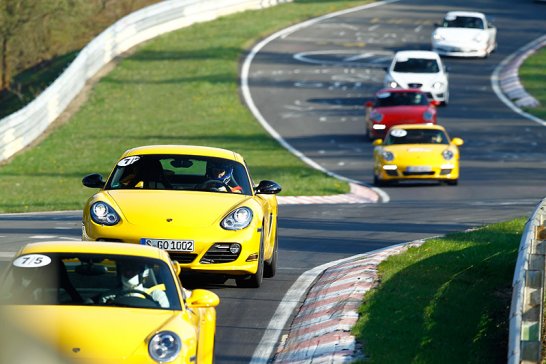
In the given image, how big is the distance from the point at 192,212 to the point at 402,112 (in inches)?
946

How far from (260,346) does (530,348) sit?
9.83 ft

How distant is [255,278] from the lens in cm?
1366

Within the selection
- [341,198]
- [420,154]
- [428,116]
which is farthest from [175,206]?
[428,116]

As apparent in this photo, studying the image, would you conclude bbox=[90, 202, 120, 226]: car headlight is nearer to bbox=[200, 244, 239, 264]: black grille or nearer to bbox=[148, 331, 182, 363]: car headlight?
bbox=[200, 244, 239, 264]: black grille

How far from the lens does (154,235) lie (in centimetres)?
1286

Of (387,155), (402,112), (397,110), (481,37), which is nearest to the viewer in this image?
(387,155)

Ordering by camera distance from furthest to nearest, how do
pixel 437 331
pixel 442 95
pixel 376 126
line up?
pixel 442 95
pixel 376 126
pixel 437 331

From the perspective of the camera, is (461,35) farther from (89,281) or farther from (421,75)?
(89,281)

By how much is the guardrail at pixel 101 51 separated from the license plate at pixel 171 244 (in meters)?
23.0

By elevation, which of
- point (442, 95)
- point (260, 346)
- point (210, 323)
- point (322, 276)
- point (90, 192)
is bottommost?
point (442, 95)

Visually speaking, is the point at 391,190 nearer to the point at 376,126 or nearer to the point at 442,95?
the point at 376,126

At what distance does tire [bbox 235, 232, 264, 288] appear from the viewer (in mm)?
13641

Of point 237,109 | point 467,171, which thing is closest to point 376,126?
point 467,171

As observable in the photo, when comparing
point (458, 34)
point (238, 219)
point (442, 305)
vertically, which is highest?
point (238, 219)
